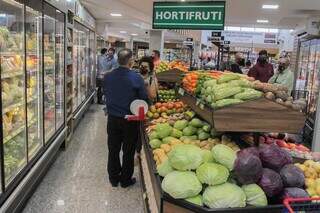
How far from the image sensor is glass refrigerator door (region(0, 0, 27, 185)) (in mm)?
3330

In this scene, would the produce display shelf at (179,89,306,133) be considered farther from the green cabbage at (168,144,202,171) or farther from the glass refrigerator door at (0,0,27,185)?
the glass refrigerator door at (0,0,27,185)

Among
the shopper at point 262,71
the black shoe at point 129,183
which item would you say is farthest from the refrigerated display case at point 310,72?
the black shoe at point 129,183

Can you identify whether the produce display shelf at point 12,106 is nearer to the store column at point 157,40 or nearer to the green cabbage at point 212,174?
the green cabbage at point 212,174

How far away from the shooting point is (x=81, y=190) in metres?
4.24

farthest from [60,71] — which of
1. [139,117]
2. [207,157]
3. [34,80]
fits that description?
[207,157]

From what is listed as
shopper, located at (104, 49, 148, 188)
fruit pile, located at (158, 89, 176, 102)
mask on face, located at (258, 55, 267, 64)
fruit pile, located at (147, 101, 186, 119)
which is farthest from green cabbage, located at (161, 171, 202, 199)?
mask on face, located at (258, 55, 267, 64)

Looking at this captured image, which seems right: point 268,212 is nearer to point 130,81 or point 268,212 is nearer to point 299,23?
point 130,81

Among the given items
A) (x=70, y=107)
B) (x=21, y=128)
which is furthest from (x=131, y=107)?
(x=70, y=107)

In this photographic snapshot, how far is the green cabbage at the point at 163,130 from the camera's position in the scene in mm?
3629

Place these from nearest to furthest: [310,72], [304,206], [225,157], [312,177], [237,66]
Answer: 1. [304,206]
2. [225,157]
3. [312,177]
4. [310,72]
5. [237,66]

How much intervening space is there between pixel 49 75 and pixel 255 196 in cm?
391

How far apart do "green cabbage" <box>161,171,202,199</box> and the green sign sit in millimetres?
3355

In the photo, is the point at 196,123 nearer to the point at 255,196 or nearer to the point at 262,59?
the point at 255,196

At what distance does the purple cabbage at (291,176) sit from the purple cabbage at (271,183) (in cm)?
5
